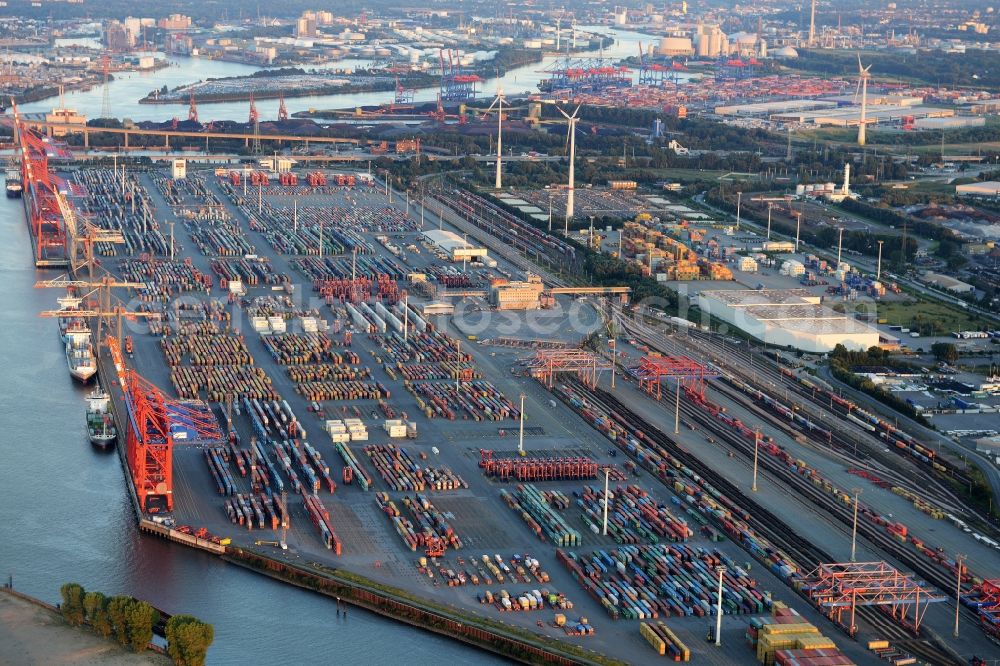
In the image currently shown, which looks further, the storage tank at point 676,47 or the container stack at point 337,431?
the storage tank at point 676,47

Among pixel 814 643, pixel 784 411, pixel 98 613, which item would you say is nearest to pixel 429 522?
pixel 98 613

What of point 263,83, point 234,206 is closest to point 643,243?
point 234,206

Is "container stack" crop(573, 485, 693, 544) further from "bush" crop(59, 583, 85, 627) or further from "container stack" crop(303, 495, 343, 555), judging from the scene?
"bush" crop(59, 583, 85, 627)

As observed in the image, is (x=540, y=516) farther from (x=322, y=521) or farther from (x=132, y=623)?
(x=132, y=623)

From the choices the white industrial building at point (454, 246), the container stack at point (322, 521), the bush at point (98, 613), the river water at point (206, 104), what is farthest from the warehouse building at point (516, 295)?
the river water at point (206, 104)

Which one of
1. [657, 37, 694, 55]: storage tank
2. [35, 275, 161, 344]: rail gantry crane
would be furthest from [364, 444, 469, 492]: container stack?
[657, 37, 694, 55]: storage tank

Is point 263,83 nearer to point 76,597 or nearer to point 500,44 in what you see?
point 500,44

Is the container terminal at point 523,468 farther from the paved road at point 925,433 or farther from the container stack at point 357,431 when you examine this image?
the paved road at point 925,433
